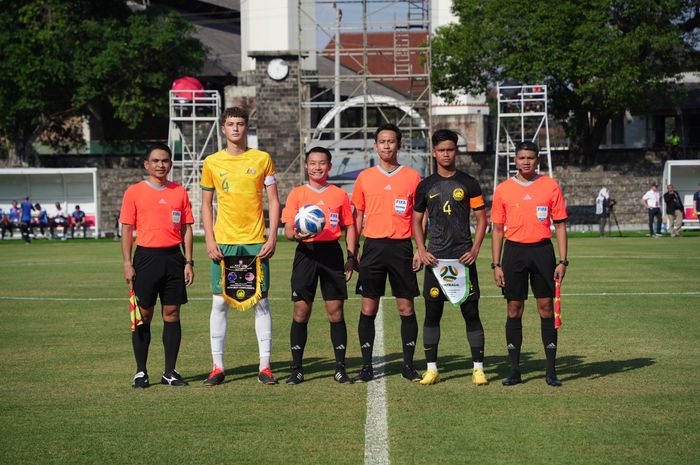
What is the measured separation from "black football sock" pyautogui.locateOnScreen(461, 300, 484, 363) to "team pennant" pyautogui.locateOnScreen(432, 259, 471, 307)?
0.14 metres

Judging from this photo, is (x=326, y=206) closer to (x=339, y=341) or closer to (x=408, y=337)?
(x=339, y=341)

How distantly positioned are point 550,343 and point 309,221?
7.88 feet

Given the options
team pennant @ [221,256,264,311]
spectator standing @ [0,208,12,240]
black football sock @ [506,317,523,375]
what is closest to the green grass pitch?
black football sock @ [506,317,523,375]

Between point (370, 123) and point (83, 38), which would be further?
point (370, 123)

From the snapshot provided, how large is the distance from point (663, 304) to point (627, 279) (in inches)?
170

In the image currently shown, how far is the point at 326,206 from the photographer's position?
9.48 metres

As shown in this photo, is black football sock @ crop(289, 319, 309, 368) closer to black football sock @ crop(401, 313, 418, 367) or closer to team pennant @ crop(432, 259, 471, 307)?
black football sock @ crop(401, 313, 418, 367)

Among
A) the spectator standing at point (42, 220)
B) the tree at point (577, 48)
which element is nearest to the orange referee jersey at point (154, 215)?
the spectator standing at point (42, 220)

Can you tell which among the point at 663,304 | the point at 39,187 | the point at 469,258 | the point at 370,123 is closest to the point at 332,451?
the point at 469,258

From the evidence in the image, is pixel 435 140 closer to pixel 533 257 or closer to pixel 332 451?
pixel 533 257

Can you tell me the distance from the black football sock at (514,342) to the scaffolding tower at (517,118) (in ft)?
95.9

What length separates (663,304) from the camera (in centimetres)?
1500

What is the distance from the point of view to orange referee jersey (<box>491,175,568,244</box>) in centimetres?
918

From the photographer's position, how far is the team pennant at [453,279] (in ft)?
29.9
